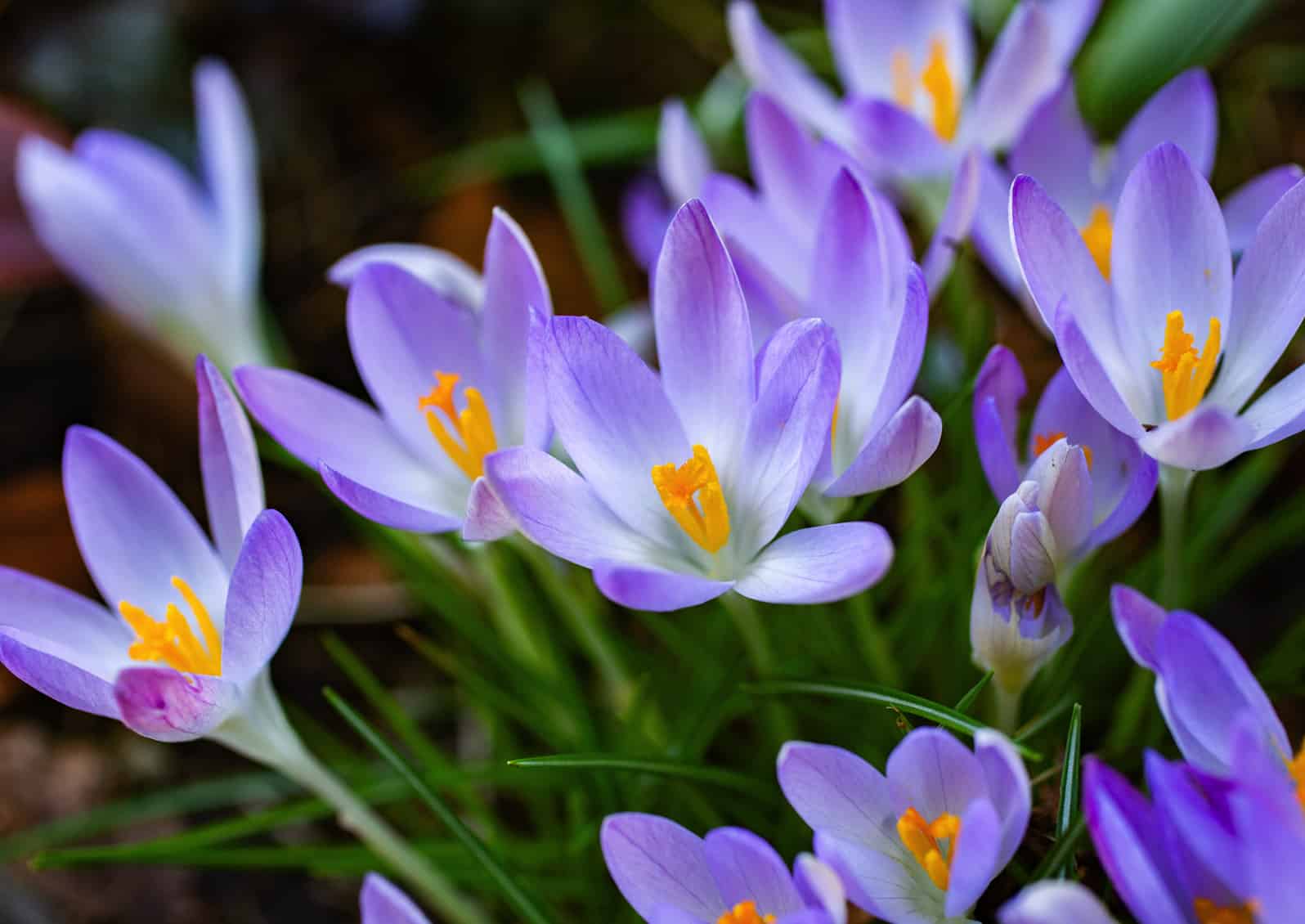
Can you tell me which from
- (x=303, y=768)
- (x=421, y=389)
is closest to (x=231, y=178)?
(x=421, y=389)

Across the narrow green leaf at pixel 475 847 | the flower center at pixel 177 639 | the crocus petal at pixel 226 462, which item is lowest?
the narrow green leaf at pixel 475 847

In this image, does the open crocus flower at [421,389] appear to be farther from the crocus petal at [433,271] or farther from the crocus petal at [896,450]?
the crocus petal at [896,450]

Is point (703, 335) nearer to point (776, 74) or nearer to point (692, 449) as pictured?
point (692, 449)

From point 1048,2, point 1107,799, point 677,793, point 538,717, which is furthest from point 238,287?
point 1107,799

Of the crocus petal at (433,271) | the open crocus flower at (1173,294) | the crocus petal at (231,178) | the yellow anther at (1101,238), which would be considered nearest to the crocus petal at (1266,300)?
the open crocus flower at (1173,294)

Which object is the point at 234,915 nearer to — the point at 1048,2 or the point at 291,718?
the point at 291,718

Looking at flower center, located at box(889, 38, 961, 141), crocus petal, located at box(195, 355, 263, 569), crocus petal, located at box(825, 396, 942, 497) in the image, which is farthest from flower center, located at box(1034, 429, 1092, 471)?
crocus petal, located at box(195, 355, 263, 569)
